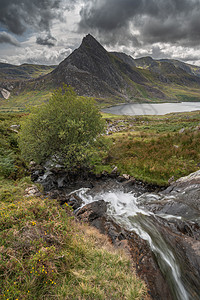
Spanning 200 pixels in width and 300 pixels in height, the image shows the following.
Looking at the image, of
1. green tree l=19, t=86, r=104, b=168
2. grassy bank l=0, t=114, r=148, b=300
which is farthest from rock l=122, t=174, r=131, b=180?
grassy bank l=0, t=114, r=148, b=300

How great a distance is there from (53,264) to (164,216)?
9.39 meters

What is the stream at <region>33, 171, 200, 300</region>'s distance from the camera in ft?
24.5

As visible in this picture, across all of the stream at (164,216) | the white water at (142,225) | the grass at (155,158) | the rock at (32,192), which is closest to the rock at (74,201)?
the stream at (164,216)

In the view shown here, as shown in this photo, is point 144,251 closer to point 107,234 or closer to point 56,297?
point 107,234

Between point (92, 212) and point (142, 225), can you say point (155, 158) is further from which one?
point (92, 212)

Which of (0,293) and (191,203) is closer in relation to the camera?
(0,293)

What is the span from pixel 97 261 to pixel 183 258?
5.27 meters

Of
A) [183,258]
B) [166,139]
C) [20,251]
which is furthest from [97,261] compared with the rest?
[166,139]

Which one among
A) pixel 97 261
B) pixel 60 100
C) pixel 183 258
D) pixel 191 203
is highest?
pixel 60 100

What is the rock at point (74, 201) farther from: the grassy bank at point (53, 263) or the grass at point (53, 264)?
the grass at point (53, 264)

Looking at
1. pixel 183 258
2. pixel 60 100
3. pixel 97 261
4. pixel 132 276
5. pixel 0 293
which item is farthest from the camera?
pixel 60 100

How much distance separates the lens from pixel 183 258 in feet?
26.3

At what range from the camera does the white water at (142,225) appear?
24.1ft

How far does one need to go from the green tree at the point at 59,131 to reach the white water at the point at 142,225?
5557 mm
